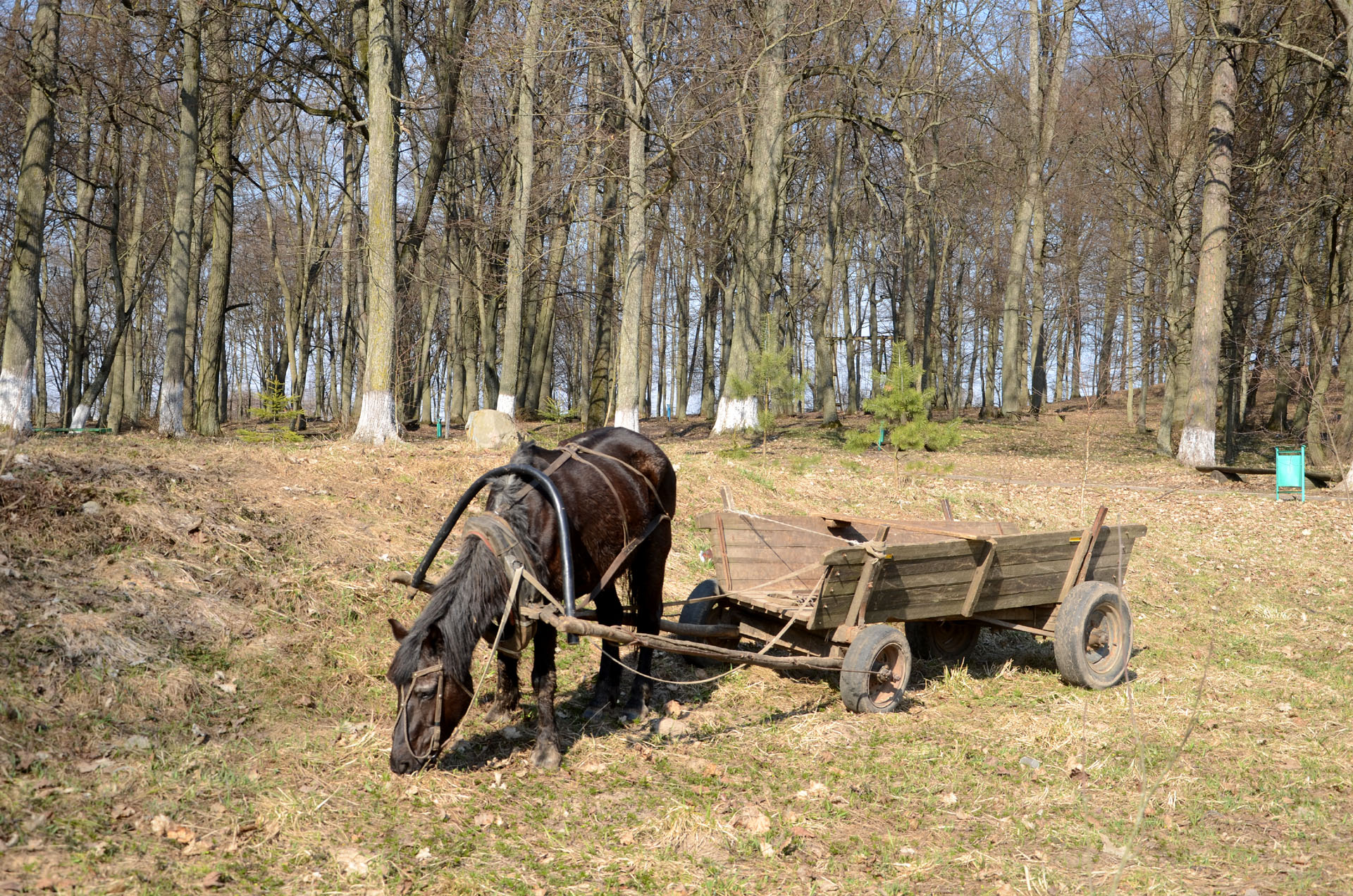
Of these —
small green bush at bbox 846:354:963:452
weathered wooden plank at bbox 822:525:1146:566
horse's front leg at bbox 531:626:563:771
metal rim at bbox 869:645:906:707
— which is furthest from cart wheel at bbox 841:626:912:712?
small green bush at bbox 846:354:963:452

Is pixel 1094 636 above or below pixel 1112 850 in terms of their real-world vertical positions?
above

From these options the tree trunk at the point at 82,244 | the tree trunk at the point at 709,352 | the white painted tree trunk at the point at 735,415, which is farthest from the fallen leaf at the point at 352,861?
the tree trunk at the point at 709,352

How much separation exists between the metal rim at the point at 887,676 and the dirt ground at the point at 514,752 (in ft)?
0.52

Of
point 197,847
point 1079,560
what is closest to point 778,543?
point 1079,560

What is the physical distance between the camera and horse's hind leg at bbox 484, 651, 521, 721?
5.40 meters

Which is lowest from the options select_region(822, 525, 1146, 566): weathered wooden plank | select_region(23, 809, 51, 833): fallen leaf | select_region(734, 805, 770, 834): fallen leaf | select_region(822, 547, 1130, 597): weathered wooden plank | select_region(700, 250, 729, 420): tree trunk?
select_region(734, 805, 770, 834): fallen leaf

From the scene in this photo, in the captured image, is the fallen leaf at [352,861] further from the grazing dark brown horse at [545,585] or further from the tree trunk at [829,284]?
the tree trunk at [829,284]

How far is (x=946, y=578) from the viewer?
19.5 ft

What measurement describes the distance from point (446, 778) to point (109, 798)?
1462 millimetres

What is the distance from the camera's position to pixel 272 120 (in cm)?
2475

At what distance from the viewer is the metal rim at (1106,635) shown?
6555 mm

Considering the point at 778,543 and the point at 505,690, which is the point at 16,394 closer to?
the point at 505,690

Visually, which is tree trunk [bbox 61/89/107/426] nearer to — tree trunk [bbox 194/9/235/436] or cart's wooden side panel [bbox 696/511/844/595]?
tree trunk [bbox 194/9/235/436]

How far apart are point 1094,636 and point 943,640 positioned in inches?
45.0
